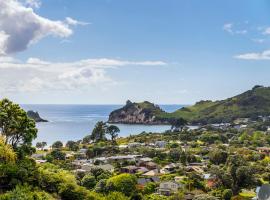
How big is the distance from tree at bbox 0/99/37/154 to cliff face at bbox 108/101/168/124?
444 ft

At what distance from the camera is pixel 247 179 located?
39.9 metres

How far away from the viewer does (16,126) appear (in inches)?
912

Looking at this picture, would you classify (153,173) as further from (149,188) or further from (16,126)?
(16,126)

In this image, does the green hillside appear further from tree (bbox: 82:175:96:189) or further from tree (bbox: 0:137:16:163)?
tree (bbox: 0:137:16:163)

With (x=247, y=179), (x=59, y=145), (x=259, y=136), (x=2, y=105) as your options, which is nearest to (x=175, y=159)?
(x=247, y=179)

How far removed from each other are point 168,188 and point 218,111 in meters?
121

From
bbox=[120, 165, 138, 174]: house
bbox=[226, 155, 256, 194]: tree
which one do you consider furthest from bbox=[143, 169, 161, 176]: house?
bbox=[226, 155, 256, 194]: tree

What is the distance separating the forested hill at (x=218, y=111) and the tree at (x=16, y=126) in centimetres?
12182

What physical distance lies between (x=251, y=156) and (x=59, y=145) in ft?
111

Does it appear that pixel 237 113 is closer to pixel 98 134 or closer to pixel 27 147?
pixel 98 134

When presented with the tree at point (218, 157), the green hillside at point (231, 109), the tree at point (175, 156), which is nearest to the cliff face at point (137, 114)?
the green hillside at point (231, 109)

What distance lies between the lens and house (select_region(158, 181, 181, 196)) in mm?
37219

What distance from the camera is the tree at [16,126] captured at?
2306cm

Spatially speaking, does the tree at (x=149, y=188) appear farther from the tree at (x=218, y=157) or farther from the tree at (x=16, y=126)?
the tree at (x=218, y=157)
